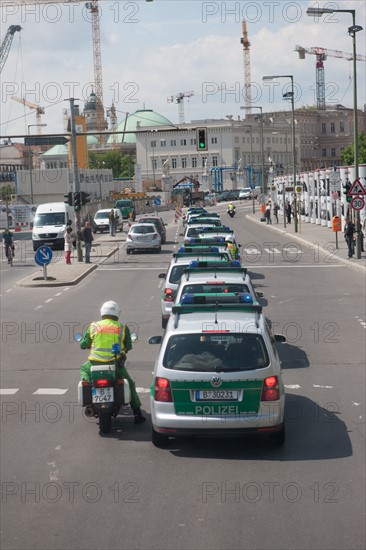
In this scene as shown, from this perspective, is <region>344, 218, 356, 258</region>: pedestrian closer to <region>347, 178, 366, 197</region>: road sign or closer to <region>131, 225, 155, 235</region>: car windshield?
<region>347, 178, 366, 197</region>: road sign

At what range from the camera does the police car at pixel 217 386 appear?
10594mm

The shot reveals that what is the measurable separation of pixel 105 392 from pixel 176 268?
10083 mm

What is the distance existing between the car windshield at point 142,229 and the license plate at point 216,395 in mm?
35994

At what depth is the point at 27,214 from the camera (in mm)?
82625

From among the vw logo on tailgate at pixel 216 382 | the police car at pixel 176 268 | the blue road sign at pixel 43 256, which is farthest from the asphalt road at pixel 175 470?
the blue road sign at pixel 43 256

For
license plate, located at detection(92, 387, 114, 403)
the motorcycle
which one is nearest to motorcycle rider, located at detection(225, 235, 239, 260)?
the motorcycle

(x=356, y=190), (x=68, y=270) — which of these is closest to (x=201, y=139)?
(x=356, y=190)

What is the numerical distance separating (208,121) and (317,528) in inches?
6406

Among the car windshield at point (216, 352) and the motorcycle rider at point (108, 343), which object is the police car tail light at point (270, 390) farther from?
the motorcycle rider at point (108, 343)

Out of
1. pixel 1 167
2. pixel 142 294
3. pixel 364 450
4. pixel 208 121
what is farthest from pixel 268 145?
pixel 364 450

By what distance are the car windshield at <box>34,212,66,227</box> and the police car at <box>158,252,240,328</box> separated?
30.1 meters

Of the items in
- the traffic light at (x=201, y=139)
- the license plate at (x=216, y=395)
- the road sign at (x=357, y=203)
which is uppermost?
the traffic light at (x=201, y=139)

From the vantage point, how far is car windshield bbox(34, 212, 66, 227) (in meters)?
52.0

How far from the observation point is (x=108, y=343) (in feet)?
38.4
